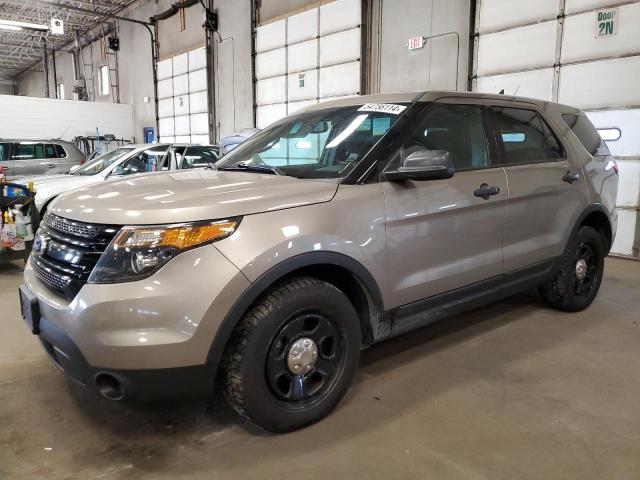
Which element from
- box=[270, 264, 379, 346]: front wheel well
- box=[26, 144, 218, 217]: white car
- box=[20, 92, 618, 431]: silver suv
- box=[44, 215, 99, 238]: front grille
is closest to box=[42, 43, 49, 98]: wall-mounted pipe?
box=[26, 144, 218, 217]: white car

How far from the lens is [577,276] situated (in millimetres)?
3855

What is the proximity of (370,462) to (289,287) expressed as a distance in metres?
0.81

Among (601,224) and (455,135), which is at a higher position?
(455,135)

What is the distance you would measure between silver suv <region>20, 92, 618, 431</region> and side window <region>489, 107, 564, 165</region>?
0.05 ft

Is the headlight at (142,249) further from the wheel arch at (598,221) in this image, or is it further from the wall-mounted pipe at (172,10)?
the wall-mounted pipe at (172,10)

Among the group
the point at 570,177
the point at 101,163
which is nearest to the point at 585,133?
the point at 570,177

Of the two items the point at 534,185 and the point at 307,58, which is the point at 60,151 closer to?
the point at 307,58

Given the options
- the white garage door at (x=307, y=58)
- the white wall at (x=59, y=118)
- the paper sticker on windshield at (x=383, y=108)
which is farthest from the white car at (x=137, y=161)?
the white wall at (x=59, y=118)

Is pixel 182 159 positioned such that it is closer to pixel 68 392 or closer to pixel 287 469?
pixel 68 392

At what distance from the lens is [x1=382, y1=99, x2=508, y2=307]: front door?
2449 millimetres

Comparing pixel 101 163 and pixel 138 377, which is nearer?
pixel 138 377

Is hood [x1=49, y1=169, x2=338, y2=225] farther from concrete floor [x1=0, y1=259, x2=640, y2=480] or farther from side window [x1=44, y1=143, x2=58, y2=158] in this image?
side window [x1=44, y1=143, x2=58, y2=158]

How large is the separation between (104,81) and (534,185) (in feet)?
69.6

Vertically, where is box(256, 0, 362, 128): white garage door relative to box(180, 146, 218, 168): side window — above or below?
above
